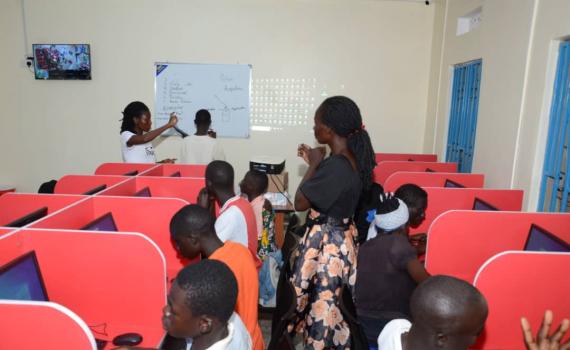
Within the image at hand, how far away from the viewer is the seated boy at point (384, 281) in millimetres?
1705

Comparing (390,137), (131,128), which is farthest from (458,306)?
(390,137)

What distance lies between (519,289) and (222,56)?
389 centimetres

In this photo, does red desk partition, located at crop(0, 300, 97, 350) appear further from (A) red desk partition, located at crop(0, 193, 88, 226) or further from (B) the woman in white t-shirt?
(B) the woman in white t-shirt

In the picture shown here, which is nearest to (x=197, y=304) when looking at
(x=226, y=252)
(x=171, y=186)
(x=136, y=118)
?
(x=226, y=252)

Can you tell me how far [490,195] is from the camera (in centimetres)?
238

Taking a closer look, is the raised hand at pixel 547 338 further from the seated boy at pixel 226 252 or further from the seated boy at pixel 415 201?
the seated boy at pixel 415 201

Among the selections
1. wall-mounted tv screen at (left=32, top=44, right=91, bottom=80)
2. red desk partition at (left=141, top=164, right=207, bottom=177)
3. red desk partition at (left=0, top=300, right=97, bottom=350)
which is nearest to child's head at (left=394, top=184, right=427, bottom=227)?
red desk partition at (left=141, top=164, right=207, bottom=177)

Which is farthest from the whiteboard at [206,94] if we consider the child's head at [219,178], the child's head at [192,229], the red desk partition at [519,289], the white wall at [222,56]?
the red desk partition at [519,289]

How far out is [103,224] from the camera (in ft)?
6.14

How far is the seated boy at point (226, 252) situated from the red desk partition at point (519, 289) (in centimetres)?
80

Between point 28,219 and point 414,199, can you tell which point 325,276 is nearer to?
point 414,199

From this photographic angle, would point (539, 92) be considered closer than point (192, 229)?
No

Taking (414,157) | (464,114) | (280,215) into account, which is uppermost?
(464,114)

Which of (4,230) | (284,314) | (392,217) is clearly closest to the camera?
(284,314)
